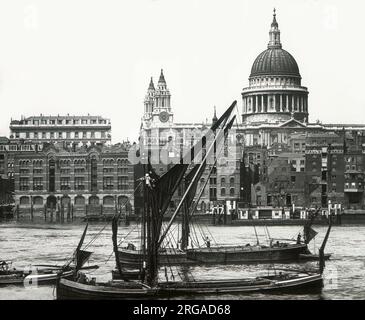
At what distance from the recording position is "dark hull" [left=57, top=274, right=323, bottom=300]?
30.5 meters

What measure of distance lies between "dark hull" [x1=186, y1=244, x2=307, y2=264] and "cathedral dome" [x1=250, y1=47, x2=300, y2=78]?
9198cm

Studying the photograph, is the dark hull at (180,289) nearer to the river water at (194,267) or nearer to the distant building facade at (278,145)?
the river water at (194,267)

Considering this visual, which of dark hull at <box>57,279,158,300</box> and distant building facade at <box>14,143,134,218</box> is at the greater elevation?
distant building facade at <box>14,143,134,218</box>

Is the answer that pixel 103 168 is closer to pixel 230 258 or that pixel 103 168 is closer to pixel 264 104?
pixel 264 104

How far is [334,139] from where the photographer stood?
110 meters

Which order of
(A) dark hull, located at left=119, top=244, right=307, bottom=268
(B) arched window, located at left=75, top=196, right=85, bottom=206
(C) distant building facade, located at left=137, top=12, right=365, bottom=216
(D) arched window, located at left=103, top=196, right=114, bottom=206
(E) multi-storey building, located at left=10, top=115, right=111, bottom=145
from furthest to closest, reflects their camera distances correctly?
(E) multi-storey building, located at left=10, top=115, right=111, bottom=145 < (B) arched window, located at left=75, top=196, right=85, bottom=206 < (D) arched window, located at left=103, top=196, right=114, bottom=206 < (C) distant building facade, located at left=137, top=12, right=365, bottom=216 < (A) dark hull, located at left=119, top=244, right=307, bottom=268

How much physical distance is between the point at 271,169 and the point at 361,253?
166 ft

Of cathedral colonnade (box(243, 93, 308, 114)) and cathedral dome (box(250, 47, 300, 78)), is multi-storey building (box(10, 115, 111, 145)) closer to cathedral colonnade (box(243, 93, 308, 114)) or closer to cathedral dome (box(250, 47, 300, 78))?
cathedral colonnade (box(243, 93, 308, 114))

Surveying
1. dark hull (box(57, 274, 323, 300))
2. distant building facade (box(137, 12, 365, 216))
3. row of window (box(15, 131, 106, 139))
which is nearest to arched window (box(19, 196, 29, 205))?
distant building facade (box(137, 12, 365, 216))

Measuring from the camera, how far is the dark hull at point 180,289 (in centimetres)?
3048

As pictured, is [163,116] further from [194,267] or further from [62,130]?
[194,267]

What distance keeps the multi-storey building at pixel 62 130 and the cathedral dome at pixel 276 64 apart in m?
29.9

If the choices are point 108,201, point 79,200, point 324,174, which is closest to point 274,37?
point 324,174

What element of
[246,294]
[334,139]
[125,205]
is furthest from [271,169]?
[246,294]
